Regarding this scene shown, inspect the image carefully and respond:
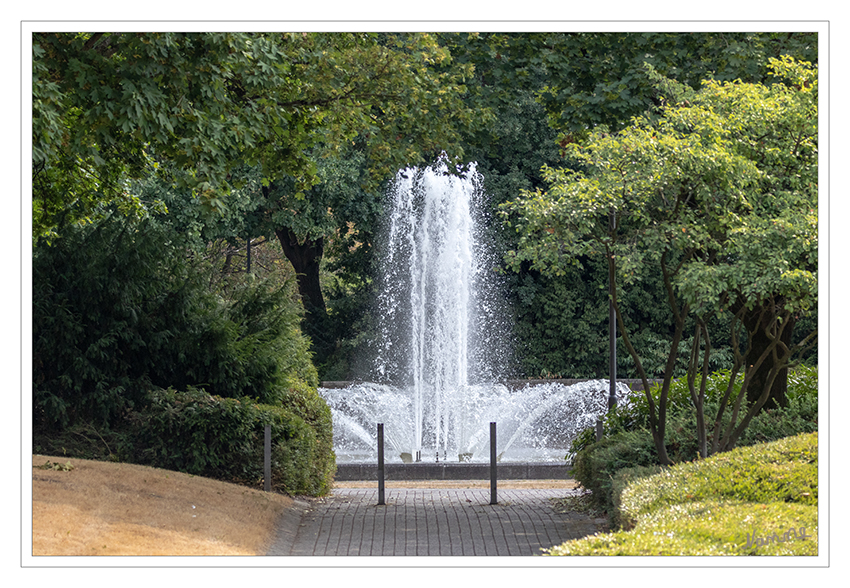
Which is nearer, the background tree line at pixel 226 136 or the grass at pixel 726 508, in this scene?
the grass at pixel 726 508

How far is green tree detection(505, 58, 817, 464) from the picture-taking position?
334 inches

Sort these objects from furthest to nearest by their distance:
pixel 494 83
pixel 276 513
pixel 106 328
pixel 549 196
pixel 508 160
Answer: pixel 508 160 → pixel 494 83 → pixel 106 328 → pixel 276 513 → pixel 549 196

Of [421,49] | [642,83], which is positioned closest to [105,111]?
[421,49]

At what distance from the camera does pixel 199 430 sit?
430 inches

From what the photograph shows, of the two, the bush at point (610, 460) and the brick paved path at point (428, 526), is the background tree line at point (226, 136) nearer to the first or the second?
the bush at point (610, 460)

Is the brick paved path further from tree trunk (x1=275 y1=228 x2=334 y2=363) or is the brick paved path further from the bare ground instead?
tree trunk (x1=275 y1=228 x2=334 y2=363)

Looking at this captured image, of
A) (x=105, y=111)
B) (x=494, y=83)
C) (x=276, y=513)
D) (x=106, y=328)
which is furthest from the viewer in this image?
(x=494, y=83)

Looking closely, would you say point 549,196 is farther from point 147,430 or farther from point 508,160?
point 508,160

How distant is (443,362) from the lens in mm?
24344

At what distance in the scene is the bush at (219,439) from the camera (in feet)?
35.9

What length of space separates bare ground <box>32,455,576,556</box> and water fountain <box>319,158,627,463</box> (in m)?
7.73

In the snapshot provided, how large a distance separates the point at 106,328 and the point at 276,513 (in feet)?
12.0

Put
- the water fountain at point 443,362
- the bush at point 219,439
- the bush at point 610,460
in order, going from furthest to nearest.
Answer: the water fountain at point 443,362
the bush at point 219,439
the bush at point 610,460

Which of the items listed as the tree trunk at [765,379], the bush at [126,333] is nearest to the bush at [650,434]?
the tree trunk at [765,379]
